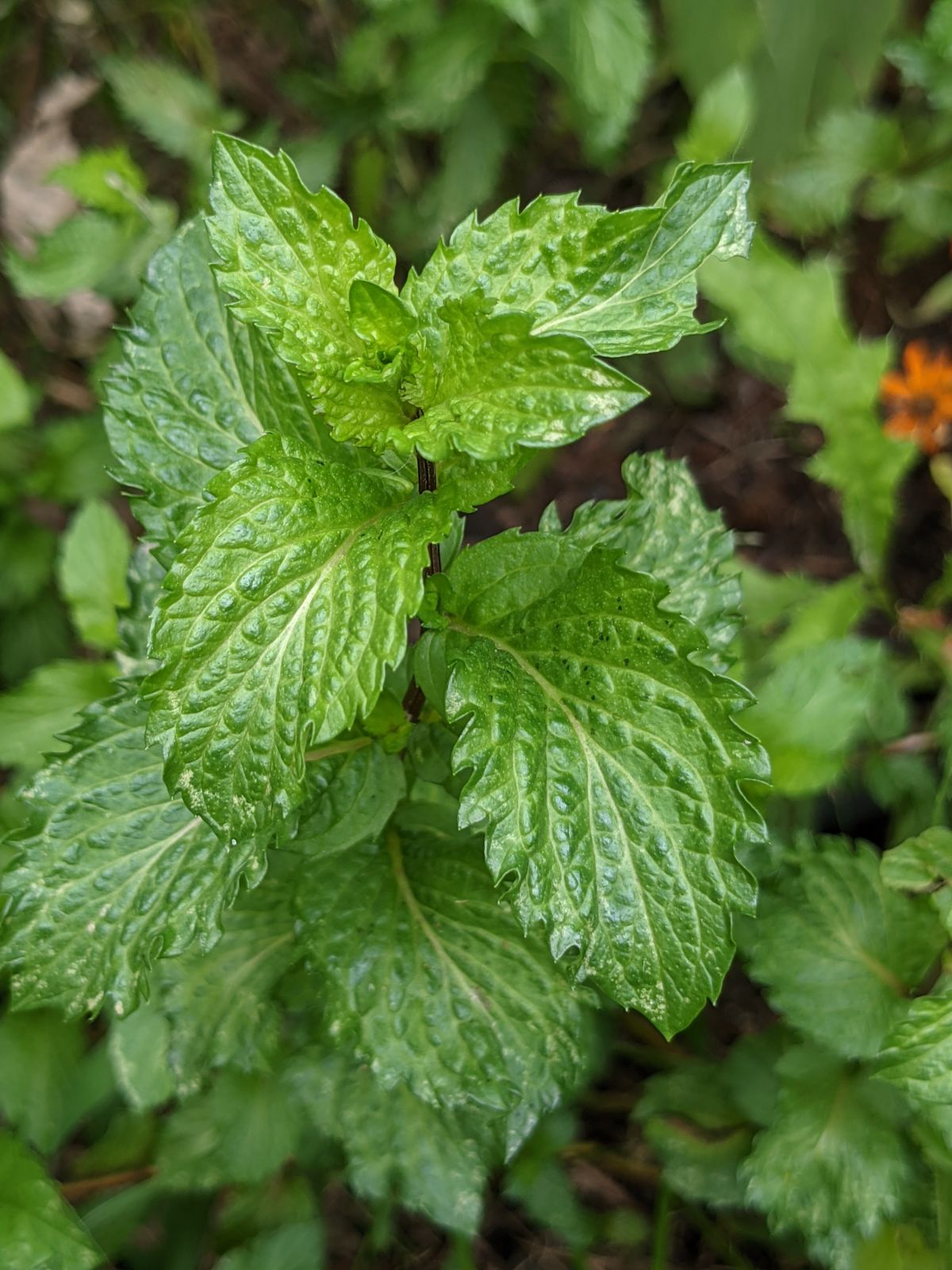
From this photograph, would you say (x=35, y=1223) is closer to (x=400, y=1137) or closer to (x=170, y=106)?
(x=400, y=1137)

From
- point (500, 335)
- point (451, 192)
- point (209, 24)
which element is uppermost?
point (209, 24)

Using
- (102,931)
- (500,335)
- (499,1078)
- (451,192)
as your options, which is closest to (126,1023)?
(102,931)

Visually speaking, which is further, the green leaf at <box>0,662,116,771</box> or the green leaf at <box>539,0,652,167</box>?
the green leaf at <box>539,0,652,167</box>

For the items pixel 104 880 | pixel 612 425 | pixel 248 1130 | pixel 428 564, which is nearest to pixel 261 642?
pixel 428 564

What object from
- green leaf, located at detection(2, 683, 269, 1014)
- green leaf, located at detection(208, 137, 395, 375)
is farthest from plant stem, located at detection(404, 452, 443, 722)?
green leaf, located at detection(2, 683, 269, 1014)

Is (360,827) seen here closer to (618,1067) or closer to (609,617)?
(609,617)

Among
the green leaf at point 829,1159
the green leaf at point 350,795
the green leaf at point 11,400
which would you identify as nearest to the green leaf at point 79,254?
the green leaf at point 11,400

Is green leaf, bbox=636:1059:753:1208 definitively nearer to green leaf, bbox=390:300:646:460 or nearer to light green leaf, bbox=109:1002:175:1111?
light green leaf, bbox=109:1002:175:1111
